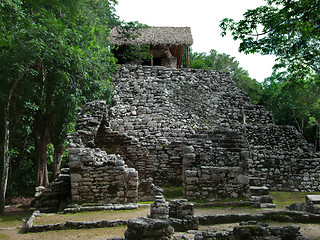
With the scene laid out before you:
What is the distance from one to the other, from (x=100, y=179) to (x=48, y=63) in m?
5.93

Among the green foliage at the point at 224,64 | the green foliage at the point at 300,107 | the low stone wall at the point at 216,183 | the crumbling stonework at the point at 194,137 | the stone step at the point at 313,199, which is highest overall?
the green foliage at the point at 224,64

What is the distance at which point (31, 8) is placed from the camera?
39.2 feet

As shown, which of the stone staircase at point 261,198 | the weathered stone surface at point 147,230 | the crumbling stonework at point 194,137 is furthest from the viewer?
the crumbling stonework at point 194,137

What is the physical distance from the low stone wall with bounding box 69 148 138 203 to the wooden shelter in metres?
12.8

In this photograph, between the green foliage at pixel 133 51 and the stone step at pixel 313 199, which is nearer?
the stone step at pixel 313 199

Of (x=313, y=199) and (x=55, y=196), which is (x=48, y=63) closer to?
(x=55, y=196)

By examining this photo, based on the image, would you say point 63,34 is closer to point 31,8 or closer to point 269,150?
point 31,8

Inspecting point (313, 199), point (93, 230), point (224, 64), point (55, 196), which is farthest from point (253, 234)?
point (224, 64)

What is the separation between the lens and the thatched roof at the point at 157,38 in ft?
68.8

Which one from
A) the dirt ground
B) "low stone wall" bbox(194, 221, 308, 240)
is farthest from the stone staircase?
"low stone wall" bbox(194, 221, 308, 240)

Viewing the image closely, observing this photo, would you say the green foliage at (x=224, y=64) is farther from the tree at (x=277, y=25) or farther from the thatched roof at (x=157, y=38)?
the tree at (x=277, y=25)

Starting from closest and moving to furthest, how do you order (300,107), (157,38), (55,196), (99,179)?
(99,179) → (55,196) → (157,38) → (300,107)

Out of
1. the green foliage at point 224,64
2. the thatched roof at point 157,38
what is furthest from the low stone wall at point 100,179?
the green foliage at point 224,64

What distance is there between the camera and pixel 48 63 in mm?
11859
